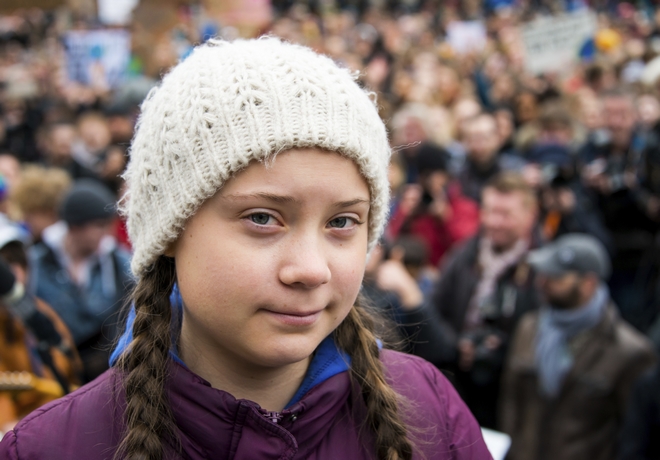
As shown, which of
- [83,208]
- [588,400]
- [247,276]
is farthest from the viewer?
[83,208]

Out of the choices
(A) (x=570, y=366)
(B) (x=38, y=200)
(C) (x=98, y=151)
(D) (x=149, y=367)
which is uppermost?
(D) (x=149, y=367)

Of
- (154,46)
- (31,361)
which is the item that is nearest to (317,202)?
(31,361)

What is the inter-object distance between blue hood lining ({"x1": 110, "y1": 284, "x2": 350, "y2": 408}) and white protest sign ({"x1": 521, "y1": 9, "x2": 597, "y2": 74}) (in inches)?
296

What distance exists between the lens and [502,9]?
14.3 m

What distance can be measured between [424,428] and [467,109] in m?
6.07

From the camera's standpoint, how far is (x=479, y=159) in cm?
595

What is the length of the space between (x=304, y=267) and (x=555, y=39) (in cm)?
784

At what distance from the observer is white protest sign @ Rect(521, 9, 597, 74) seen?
8203 mm

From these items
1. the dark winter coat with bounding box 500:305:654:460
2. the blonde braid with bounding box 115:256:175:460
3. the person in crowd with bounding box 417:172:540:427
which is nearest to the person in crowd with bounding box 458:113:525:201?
the person in crowd with bounding box 417:172:540:427

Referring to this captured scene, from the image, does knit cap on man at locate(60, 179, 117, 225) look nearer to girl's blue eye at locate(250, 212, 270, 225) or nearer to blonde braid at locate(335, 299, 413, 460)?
blonde braid at locate(335, 299, 413, 460)

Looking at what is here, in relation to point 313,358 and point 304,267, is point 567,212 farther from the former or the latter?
point 304,267

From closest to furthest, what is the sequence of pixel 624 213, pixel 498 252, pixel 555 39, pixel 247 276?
pixel 247 276 < pixel 498 252 < pixel 624 213 < pixel 555 39

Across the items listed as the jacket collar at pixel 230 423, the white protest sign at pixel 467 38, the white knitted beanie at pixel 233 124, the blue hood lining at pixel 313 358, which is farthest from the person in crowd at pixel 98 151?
the white protest sign at pixel 467 38

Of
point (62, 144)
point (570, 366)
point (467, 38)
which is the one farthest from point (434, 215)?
point (467, 38)
